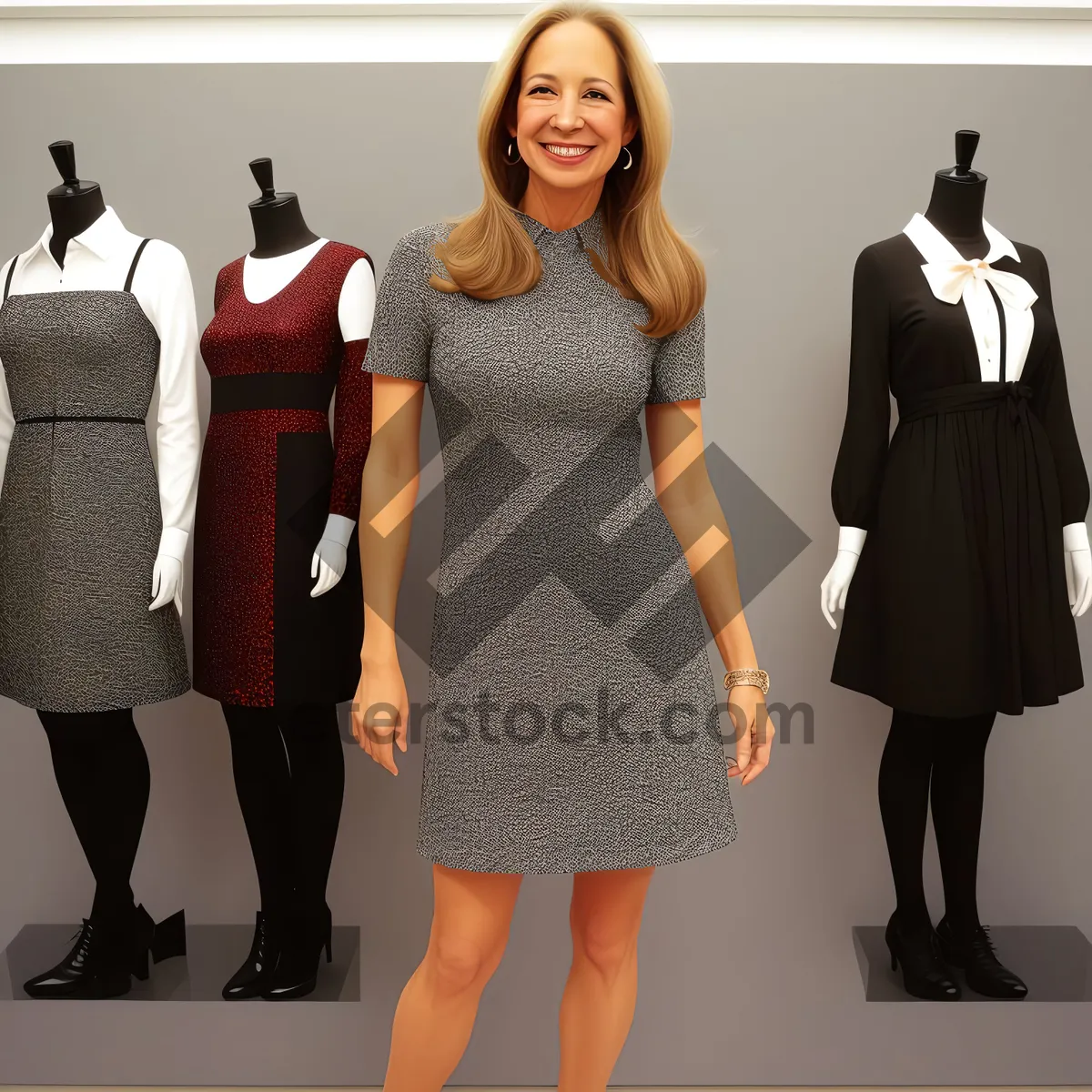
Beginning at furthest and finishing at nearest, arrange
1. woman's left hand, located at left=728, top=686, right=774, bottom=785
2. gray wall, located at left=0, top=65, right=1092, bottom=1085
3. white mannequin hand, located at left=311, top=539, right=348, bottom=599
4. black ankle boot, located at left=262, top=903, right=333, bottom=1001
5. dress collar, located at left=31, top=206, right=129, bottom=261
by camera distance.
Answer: gray wall, located at left=0, top=65, right=1092, bottom=1085, black ankle boot, located at left=262, top=903, right=333, bottom=1001, dress collar, located at left=31, top=206, right=129, bottom=261, white mannequin hand, located at left=311, top=539, right=348, bottom=599, woman's left hand, located at left=728, top=686, right=774, bottom=785

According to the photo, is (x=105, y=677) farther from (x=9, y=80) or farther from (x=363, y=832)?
(x=9, y=80)

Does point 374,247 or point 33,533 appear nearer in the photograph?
point 33,533

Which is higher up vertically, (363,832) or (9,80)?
(9,80)

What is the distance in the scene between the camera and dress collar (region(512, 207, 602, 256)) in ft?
4.79

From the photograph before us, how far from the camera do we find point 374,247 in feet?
7.16

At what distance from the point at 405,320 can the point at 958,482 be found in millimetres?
1100

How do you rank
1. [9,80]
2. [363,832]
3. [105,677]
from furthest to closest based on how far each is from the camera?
1. [363,832]
2. [9,80]
3. [105,677]

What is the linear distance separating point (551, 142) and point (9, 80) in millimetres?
1411

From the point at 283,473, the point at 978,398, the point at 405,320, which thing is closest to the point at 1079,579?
the point at 978,398

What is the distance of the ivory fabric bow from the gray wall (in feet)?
1.05

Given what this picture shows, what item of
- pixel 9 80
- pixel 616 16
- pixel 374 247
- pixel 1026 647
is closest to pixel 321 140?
pixel 374 247

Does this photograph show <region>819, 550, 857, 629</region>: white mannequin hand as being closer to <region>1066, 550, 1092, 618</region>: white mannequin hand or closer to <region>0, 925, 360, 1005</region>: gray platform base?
<region>1066, 550, 1092, 618</region>: white mannequin hand

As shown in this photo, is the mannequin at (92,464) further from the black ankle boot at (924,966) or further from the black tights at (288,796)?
the black ankle boot at (924,966)

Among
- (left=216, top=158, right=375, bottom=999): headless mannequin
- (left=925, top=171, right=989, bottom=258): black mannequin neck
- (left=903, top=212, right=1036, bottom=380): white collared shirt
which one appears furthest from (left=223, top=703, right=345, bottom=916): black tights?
(left=925, top=171, right=989, bottom=258): black mannequin neck
